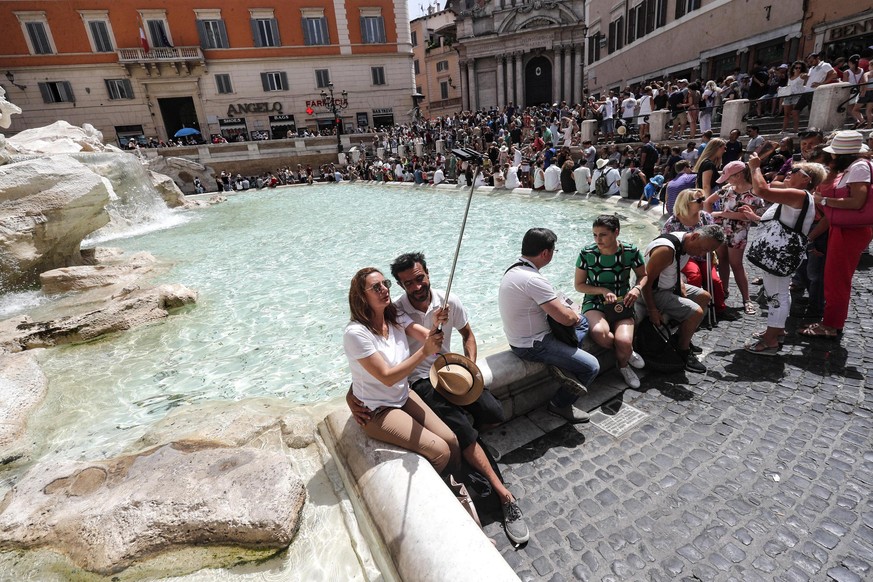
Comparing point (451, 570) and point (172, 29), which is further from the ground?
point (172, 29)

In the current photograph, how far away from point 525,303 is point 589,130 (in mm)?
16061

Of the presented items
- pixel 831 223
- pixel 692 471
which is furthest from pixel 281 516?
pixel 831 223

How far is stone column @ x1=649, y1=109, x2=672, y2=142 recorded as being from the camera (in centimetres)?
1400

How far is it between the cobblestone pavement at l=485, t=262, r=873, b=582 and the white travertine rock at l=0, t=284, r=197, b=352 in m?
5.66

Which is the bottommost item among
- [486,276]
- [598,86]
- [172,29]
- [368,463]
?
[486,276]

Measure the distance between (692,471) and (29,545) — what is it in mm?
4011

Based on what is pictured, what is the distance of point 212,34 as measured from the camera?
32.2 m

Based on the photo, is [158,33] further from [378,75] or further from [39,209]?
→ [39,209]

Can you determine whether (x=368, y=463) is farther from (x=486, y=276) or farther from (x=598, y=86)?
(x=598, y=86)

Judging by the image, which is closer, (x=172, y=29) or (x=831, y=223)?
(x=831, y=223)

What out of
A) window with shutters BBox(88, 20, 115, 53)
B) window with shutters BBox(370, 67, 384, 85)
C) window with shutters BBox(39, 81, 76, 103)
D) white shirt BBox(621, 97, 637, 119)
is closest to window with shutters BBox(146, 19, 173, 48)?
window with shutters BBox(88, 20, 115, 53)

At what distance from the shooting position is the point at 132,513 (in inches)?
101

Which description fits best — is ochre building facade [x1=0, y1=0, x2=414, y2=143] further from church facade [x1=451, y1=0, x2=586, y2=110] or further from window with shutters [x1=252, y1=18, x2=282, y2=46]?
church facade [x1=451, y1=0, x2=586, y2=110]

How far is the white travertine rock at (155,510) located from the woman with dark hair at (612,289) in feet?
8.95
